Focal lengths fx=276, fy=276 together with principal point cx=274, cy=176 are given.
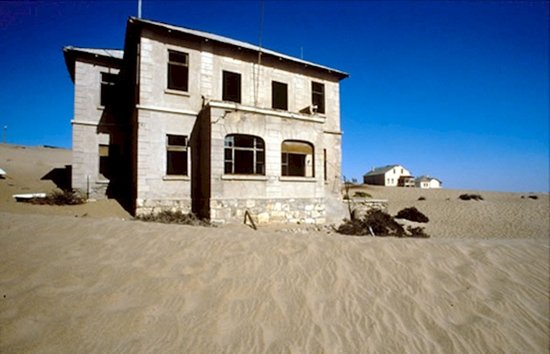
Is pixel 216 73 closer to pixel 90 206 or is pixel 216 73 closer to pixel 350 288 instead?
pixel 90 206

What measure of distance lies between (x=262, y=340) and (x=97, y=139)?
1444 centimetres

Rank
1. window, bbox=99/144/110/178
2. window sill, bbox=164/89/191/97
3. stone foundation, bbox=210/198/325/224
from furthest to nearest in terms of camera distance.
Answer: window, bbox=99/144/110/178 → window sill, bbox=164/89/191/97 → stone foundation, bbox=210/198/325/224

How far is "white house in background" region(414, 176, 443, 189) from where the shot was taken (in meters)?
65.2

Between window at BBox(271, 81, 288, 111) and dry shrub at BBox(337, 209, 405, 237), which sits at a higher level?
Result: window at BBox(271, 81, 288, 111)

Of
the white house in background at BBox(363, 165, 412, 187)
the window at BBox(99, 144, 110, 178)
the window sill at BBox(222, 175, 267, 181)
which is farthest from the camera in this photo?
the white house in background at BBox(363, 165, 412, 187)

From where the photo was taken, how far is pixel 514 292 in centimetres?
527

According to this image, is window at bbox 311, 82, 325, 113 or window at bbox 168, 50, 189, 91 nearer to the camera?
window at bbox 168, 50, 189, 91

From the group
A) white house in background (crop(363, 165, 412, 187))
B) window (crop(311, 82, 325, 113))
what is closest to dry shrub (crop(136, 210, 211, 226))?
window (crop(311, 82, 325, 113))

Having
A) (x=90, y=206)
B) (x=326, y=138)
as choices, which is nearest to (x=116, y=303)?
(x=90, y=206)

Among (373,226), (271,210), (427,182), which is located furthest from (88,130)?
(427,182)

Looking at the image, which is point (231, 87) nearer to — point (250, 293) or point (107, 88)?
point (107, 88)

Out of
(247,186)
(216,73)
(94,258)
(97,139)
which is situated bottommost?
(94,258)

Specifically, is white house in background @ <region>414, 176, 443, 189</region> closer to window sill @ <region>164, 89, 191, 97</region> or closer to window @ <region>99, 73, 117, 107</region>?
window sill @ <region>164, 89, 191, 97</region>

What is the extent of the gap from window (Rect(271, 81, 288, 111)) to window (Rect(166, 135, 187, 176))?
5.91m
